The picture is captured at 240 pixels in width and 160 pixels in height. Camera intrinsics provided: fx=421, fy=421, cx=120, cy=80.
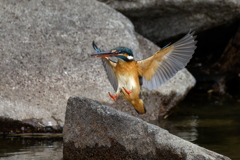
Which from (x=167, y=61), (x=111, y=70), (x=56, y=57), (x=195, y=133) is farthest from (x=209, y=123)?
(x=56, y=57)

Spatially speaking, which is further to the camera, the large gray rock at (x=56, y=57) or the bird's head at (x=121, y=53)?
the large gray rock at (x=56, y=57)

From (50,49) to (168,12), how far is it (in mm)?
2432

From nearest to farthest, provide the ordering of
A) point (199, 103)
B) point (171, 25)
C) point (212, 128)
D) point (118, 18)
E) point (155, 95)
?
point (212, 128) < point (155, 95) < point (118, 18) < point (199, 103) < point (171, 25)

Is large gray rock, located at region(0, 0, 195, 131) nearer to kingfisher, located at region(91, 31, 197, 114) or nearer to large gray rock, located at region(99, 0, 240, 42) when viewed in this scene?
large gray rock, located at region(99, 0, 240, 42)

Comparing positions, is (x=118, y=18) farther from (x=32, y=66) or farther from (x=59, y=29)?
(x=32, y=66)

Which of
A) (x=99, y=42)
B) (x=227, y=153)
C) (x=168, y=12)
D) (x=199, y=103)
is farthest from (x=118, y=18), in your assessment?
(x=227, y=153)

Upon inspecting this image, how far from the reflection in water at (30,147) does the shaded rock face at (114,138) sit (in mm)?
366

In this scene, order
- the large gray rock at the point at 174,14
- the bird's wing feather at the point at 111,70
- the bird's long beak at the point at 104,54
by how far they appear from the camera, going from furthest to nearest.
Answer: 1. the large gray rock at the point at 174,14
2. the bird's wing feather at the point at 111,70
3. the bird's long beak at the point at 104,54

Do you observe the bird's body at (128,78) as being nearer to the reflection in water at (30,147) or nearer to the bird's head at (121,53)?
the bird's head at (121,53)

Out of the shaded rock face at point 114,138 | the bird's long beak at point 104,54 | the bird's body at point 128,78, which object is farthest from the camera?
the bird's body at point 128,78

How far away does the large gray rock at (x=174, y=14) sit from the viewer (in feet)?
23.4

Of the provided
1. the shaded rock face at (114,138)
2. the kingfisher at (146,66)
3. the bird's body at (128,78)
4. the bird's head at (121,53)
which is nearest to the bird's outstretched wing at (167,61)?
the kingfisher at (146,66)

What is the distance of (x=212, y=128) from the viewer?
5633 mm

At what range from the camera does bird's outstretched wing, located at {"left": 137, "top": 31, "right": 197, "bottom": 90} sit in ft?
14.4
